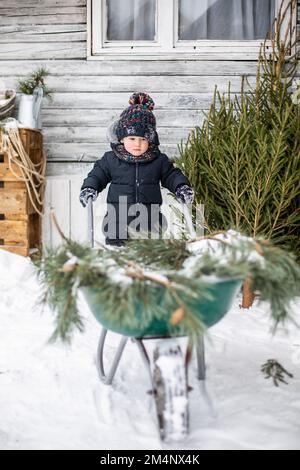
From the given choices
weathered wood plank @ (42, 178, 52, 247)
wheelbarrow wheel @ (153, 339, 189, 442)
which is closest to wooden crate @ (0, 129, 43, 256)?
weathered wood plank @ (42, 178, 52, 247)

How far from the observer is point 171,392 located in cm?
188

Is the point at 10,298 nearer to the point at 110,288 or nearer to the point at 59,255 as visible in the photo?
the point at 59,255

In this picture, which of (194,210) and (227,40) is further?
(227,40)

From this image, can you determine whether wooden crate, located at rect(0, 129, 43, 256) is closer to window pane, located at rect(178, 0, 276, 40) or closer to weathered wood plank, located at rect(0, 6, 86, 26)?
weathered wood plank, located at rect(0, 6, 86, 26)


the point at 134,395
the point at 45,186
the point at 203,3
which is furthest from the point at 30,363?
the point at 203,3

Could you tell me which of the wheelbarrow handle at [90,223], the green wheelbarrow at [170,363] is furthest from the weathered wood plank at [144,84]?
the green wheelbarrow at [170,363]

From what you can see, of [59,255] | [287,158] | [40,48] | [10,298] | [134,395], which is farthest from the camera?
[40,48]

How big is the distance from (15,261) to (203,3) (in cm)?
271

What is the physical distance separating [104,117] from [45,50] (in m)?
0.79

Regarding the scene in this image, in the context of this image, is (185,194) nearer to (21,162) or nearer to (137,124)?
(137,124)

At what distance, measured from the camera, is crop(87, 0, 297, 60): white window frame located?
471cm

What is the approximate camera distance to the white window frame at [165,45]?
4707 millimetres

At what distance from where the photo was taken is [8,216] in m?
4.58
